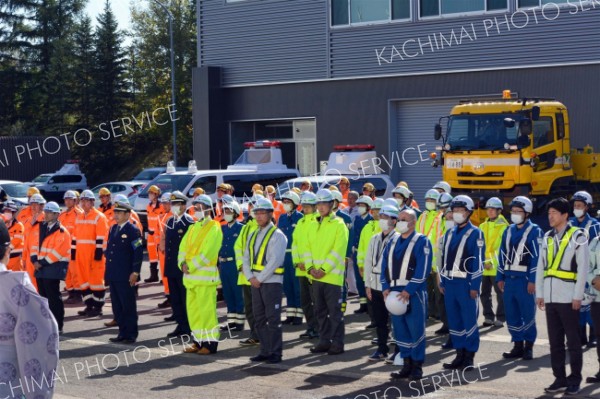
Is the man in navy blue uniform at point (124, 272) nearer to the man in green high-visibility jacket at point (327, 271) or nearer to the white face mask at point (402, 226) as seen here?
the man in green high-visibility jacket at point (327, 271)

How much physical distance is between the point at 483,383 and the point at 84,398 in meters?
4.14

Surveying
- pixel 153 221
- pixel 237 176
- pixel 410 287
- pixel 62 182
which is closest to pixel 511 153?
pixel 237 176

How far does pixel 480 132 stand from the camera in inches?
891

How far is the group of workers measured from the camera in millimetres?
10422

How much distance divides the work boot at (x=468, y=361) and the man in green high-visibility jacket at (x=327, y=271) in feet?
5.62

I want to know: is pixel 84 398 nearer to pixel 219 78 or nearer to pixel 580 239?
pixel 580 239

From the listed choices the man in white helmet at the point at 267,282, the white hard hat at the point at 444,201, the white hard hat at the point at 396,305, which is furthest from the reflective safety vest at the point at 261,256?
the white hard hat at the point at 444,201

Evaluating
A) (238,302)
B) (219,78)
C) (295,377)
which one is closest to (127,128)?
(219,78)

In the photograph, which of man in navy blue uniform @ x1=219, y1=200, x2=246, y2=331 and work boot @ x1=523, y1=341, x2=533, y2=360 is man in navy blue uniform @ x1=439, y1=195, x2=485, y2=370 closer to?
work boot @ x1=523, y1=341, x2=533, y2=360

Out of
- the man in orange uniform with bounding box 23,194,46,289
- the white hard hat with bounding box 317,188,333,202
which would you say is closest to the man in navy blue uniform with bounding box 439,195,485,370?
the white hard hat with bounding box 317,188,333,202

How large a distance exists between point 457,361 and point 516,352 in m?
1.00

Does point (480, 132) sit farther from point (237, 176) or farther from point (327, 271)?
point (327, 271)

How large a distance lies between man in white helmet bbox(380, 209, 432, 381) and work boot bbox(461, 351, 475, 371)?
61 centimetres

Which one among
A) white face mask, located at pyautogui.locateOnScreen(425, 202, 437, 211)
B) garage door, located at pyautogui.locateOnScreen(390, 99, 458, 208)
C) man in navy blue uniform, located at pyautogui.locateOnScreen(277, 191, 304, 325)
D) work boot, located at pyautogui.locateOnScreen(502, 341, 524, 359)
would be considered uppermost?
garage door, located at pyautogui.locateOnScreen(390, 99, 458, 208)
